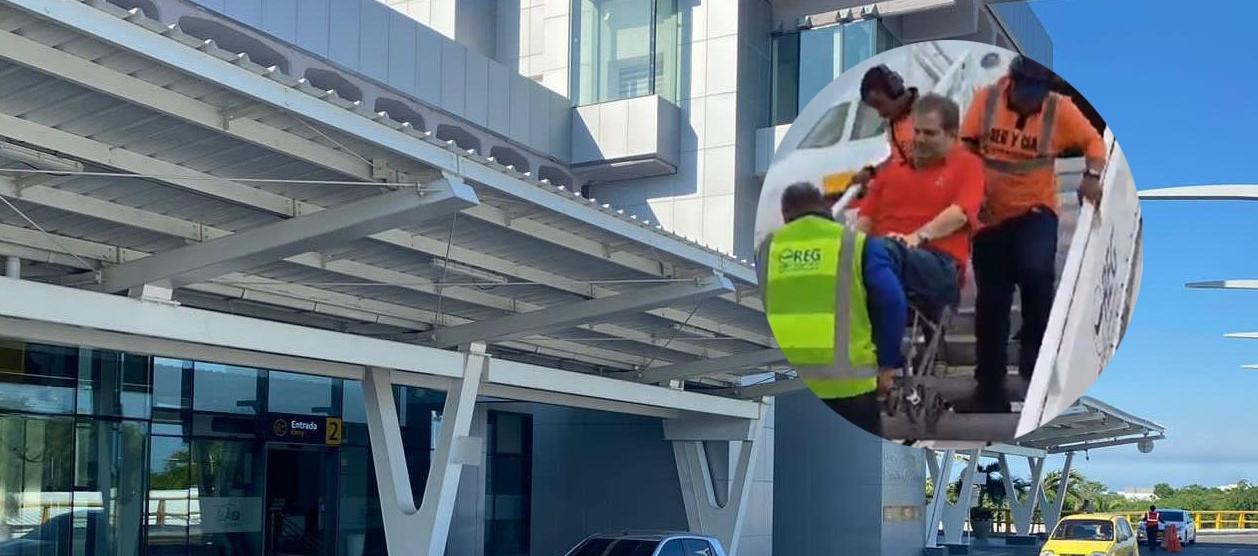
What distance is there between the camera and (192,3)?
2452cm

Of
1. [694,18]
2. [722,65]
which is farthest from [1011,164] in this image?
[694,18]

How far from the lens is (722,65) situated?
33.1 m

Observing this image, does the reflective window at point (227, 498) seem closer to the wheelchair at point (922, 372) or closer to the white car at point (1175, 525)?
the wheelchair at point (922, 372)

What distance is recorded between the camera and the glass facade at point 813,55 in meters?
32.9

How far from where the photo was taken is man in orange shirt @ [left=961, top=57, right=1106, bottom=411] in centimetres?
204

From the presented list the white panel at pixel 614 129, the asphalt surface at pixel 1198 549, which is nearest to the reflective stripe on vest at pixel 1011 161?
the white panel at pixel 614 129

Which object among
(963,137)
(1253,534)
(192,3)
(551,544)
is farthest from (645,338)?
(1253,534)

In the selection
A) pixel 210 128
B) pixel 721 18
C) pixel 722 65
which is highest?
pixel 721 18

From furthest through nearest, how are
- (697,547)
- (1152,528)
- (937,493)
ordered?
1. (1152,528)
2. (937,493)
3. (697,547)

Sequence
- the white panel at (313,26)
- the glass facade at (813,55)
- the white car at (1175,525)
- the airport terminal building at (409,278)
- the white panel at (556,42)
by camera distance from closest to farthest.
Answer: the airport terminal building at (409,278)
the white panel at (313,26)
the glass facade at (813,55)
the white panel at (556,42)
the white car at (1175,525)

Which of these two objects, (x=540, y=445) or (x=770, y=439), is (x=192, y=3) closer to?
(x=540, y=445)

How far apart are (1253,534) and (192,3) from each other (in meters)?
68.1

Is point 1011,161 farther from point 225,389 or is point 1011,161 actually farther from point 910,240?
point 225,389

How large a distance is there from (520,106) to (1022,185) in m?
31.0
